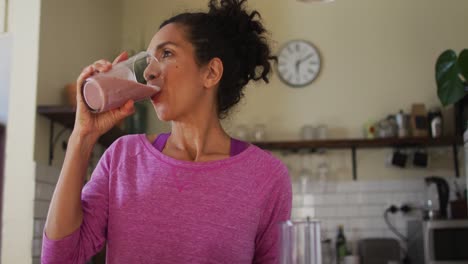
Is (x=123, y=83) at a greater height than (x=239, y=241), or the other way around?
(x=123, y=83)

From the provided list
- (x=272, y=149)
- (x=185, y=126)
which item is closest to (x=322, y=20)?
(x=272, y=149)

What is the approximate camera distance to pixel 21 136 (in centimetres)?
271

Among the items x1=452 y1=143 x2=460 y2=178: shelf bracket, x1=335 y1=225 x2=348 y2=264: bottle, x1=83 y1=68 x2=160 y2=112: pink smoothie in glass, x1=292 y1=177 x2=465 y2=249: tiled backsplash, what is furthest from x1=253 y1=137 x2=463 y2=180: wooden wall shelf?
x1=83 y1=68 x2=160 y2=112: pink smoothie in glass

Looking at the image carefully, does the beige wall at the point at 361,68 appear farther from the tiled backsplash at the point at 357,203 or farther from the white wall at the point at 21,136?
the white wall at the point at 21,136

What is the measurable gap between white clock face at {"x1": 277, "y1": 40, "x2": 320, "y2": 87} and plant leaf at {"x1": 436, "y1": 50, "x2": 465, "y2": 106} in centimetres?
89

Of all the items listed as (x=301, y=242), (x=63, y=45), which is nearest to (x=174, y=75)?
(x=301, y=242)

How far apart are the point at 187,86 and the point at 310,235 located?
1.55ft

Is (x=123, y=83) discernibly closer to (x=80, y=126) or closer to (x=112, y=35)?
(x=80, y=126)

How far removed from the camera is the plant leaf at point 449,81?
3.53m

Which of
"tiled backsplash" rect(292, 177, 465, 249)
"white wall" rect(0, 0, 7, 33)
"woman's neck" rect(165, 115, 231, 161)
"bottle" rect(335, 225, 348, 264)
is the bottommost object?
"bottle" rect(335, 225, 348, 264)

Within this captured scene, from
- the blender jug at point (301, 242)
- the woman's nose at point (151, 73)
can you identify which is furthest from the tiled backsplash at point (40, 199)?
the blender jug at point (301, 242)

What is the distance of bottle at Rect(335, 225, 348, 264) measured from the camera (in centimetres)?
379

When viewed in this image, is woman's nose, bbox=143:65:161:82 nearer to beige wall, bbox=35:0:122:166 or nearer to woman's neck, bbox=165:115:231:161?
woman's neck, bbox=165:115:231:161

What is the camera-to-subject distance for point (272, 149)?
4.06 metres
